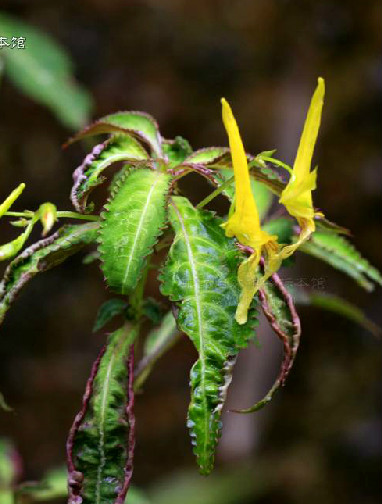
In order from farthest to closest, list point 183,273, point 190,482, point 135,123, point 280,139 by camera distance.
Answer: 1. point 280,139
2. point 190,482
3. point 135,123
4. point 183,273

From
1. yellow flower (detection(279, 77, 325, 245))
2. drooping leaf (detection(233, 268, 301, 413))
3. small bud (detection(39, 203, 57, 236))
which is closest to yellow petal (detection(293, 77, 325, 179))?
yellow flower (detection(279, 77, 325, 245))

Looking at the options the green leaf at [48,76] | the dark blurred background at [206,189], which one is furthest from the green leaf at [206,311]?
the dark blurred background at [206,189]

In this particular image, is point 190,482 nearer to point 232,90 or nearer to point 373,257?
point 373,257

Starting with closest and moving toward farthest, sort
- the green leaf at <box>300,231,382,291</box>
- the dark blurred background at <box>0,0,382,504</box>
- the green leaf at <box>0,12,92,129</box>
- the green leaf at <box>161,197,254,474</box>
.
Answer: the green leaf at <box>161,197,254,474</box>, the green leaf at <box>300,231,382,291</box>, the green leaf at <box>0,12,92,129</box>, the dark blurred background at <box>0,0,382,504</box>

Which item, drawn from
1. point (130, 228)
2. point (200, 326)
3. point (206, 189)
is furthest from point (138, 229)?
point (206, 189)

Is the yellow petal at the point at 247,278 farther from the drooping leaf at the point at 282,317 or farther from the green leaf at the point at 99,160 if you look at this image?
the green leaf at the point at 99,160

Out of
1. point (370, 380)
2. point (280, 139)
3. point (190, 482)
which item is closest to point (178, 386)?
point (190, 482)

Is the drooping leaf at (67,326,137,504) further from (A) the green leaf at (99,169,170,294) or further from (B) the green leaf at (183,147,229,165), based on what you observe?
A: (B) the green leaf at (183,147,229,165)
